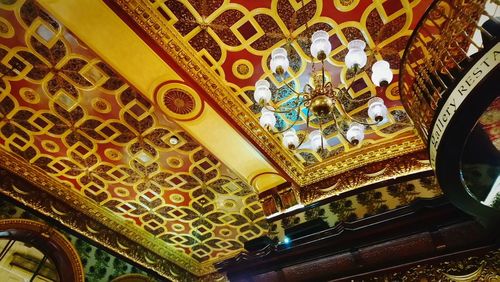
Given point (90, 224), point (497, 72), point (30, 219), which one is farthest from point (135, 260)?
point (497, 72)

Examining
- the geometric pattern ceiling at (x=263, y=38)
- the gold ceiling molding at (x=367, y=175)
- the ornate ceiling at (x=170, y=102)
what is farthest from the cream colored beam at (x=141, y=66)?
the gold ceiling molding at (x=367, y=175)

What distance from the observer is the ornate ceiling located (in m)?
4.38

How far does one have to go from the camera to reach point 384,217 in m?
4.51

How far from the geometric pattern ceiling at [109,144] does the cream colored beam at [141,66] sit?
27 centimetres

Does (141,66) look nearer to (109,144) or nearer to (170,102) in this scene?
(170,102)

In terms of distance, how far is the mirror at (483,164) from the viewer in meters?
3.72

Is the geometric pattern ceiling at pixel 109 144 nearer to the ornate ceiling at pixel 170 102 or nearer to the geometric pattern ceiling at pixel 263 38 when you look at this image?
the ornate ceiling at pixel 170 102

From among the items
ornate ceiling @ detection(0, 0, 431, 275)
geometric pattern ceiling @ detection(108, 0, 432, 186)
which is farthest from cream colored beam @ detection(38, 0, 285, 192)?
geometric pattern ceiling @ detection(108, 0, 432, 186)

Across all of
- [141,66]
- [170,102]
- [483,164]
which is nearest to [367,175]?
[483,164]

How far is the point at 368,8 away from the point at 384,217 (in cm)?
260

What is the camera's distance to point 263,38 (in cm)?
466

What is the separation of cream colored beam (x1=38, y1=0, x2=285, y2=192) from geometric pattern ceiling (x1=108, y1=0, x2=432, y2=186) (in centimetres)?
23

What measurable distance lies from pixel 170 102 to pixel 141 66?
67cm

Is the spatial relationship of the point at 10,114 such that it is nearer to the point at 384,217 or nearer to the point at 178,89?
the point at 178,89
